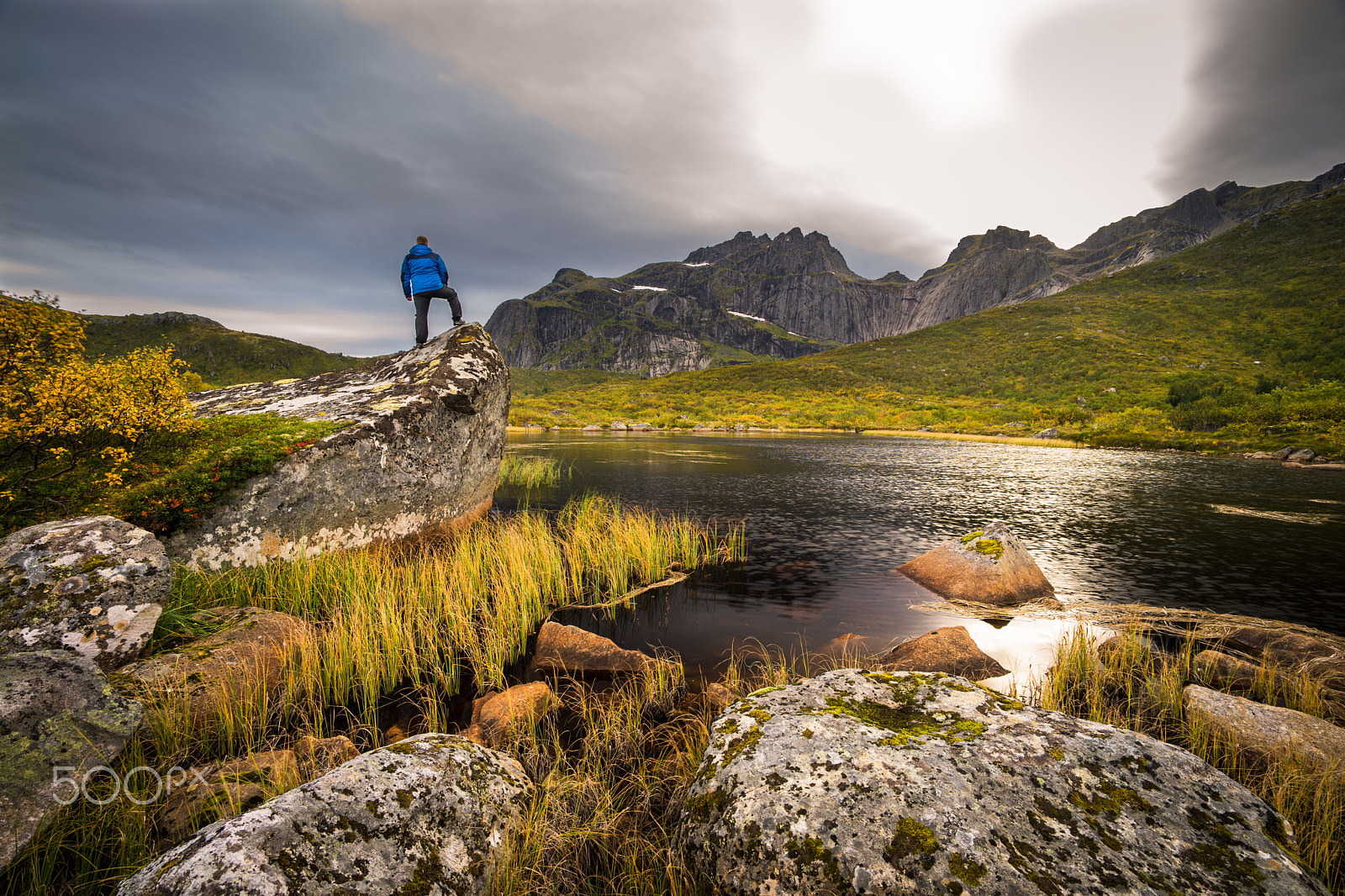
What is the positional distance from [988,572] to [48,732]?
1462cm

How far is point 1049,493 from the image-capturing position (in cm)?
2502

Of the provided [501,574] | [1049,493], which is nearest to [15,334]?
[501,574]

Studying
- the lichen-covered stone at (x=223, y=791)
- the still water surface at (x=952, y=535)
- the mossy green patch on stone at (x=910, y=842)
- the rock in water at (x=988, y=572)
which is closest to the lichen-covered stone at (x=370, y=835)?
the lichen-covered stone at (x=223, y=791)

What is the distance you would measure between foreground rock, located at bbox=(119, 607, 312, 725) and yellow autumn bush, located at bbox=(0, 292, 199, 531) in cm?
337

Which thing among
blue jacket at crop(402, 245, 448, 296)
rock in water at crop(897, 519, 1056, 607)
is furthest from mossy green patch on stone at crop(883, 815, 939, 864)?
blue jacket at crop(402, 245, 448, 296)

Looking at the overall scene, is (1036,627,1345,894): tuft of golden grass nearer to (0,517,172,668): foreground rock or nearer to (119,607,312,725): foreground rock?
(119,607,312,725): foreground rock

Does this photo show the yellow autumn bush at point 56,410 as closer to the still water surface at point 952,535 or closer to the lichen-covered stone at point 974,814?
the still water surface at point 952,535

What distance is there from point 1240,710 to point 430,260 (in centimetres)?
1940

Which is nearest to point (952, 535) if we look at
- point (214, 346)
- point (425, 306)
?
point (425, 306)

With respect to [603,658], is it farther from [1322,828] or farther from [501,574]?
A: [1322,828]

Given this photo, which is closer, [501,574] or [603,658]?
[603,658]

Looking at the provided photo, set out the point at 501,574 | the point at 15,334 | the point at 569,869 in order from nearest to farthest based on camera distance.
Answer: the point at 569,869 → the point at 15,334 → the point at 501,574

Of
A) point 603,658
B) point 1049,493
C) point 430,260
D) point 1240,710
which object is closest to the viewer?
point 1240,710

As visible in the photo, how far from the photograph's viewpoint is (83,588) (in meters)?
5.25
